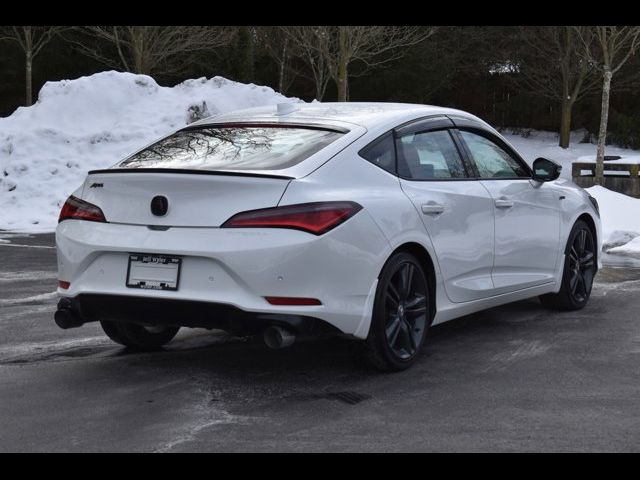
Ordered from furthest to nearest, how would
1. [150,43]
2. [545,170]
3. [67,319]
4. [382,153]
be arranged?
[150,43] < [545,170] < [382,153] < [67,319]

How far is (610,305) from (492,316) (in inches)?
44.4

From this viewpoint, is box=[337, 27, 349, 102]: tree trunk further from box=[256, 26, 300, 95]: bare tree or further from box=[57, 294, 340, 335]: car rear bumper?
box=[57, 294, 340, 335]: car rear bumper

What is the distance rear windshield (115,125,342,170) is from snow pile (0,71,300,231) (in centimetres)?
949

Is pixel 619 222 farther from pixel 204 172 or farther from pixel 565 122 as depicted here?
Result: pixel 565 122

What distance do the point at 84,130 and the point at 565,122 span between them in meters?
21.8

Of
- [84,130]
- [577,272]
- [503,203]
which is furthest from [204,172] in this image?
[84,130]

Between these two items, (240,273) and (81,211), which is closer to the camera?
(240,273)

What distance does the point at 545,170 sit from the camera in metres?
7.39

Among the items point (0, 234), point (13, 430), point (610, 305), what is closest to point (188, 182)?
point (13, 430)

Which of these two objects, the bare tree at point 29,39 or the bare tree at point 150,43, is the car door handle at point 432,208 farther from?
the bare tree at point 29,39

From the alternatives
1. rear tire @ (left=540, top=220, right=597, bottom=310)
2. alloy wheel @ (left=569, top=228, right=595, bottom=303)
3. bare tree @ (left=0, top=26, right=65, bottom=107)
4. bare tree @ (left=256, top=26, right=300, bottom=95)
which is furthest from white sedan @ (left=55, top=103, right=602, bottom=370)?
bare tree @ (left=0, top=26, right=65, bottom=107)

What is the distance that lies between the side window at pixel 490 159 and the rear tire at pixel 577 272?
34.0 inches

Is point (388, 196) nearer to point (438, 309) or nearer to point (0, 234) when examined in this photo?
point (438, 309)

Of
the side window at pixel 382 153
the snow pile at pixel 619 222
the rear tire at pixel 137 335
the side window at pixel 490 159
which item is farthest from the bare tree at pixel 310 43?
the side window at pixel 382 153
